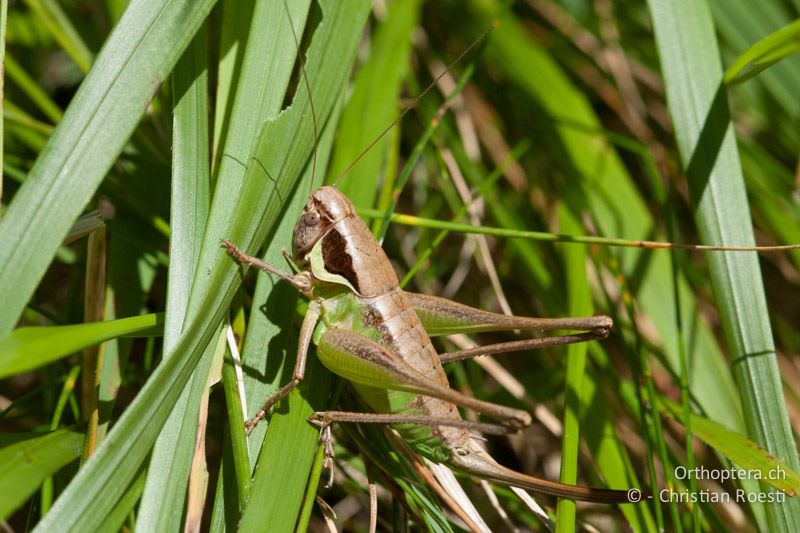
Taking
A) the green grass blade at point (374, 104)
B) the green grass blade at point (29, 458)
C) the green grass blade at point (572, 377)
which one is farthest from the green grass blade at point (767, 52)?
the green grass blade at point (29, 458)

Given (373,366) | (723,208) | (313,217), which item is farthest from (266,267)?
(723,208)

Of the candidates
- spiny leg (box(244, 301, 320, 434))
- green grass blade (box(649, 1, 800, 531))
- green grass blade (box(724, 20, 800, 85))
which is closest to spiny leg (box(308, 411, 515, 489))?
spiny leg (box(244, 301, 320, 434))

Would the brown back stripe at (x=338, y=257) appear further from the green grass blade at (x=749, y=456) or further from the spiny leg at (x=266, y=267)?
the green grass blade at (x=749, y=456)

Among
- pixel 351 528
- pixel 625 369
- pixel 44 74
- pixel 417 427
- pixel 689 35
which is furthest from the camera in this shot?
pixel 625 369

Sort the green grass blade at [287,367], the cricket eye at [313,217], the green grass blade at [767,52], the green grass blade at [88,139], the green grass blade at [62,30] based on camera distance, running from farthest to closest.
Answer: the green grass blade at [62,30] → the cricket eye at [313,217] → the green grass blade at [767,52] → the green grass blade at [287,367] → the green grass blade at [88,139]

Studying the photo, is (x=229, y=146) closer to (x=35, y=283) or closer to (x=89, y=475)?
(x=35, y=283)

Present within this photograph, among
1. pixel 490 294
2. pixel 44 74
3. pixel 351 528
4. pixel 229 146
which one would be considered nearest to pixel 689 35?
pixel 490 294

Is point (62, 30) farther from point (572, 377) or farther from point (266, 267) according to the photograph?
point (572, 377)
